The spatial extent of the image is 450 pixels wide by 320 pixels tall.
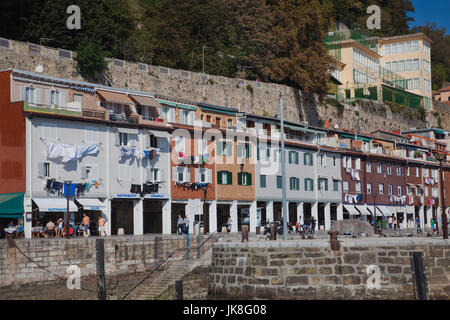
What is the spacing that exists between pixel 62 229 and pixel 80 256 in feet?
23.8

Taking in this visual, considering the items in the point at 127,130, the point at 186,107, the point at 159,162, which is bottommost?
the point at 159,162

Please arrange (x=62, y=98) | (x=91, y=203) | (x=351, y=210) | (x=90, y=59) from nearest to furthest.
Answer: (x=91, y=203) < (x=62, y=98) < (x=90, y=59) < (x=351, y=210)

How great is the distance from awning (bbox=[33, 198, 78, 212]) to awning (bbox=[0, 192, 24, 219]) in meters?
0.97

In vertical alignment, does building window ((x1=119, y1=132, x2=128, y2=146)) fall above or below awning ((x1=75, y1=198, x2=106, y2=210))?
above

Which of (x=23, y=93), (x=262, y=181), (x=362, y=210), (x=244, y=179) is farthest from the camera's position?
(x=362, y=210)

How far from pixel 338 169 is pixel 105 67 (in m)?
27.6

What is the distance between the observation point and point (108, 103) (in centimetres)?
5822

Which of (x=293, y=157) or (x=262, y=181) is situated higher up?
(x=293, y=157)

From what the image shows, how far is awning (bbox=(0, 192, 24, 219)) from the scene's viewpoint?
4927 centimetres

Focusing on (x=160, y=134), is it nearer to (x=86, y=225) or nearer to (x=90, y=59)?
(x=90, y=59)

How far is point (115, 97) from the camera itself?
58344 mm

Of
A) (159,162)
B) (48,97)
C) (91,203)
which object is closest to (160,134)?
(159,162)

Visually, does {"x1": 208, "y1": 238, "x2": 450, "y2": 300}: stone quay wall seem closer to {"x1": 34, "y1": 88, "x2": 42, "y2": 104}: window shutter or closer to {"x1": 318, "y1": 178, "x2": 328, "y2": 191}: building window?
{"x1": 34, "y1": 88, "x2": 42, "y2": 104}: window shutter

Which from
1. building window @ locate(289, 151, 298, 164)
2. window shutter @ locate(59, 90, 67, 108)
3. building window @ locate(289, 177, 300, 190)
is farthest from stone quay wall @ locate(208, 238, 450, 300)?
building window @ locate(289, 151, 298, 164)
